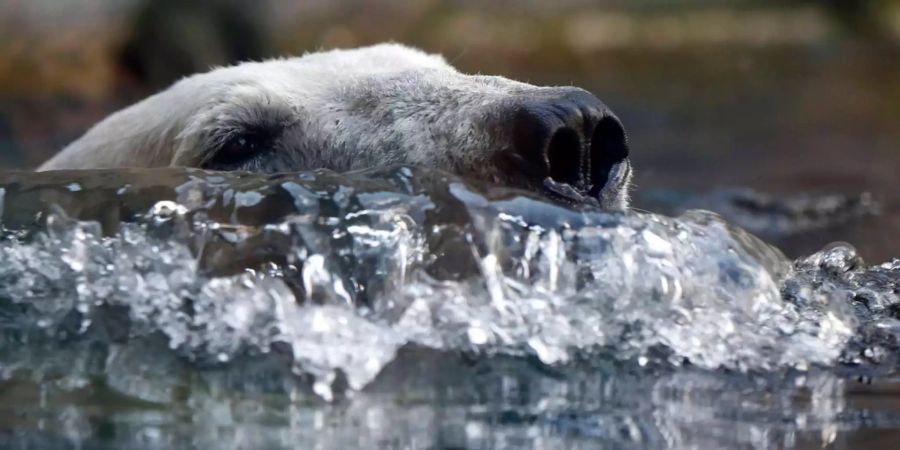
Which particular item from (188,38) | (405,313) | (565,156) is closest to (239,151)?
(565,156)

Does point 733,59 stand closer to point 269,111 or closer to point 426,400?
point 269,111

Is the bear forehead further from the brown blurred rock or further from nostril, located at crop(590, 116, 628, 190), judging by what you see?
the brown blurred rock

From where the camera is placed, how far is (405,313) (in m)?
2.27

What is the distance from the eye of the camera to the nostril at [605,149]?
8.58ft

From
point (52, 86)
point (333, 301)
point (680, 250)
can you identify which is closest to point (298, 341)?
point (333, 301)

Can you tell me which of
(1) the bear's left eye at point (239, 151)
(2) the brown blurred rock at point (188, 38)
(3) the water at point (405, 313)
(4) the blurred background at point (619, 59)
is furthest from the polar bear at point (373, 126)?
(2) the brown blurred rock at point (188, 38)

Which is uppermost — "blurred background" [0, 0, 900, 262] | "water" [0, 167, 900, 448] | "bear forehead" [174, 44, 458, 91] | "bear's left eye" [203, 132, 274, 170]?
"blurred background" [0, 0, 900, 262]

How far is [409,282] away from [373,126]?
752 mm

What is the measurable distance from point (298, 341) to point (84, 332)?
41 centimetres

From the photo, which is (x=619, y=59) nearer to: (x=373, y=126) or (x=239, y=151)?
(x=239, y=151)

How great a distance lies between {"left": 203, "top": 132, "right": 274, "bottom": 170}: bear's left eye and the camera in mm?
3176

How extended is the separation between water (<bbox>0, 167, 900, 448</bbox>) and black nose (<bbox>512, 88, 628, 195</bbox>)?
0.17 meters

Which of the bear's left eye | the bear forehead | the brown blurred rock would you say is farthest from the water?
the brown blurred rock

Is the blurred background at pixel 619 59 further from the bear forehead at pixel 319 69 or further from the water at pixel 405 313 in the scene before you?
the water at pixel 405 313
